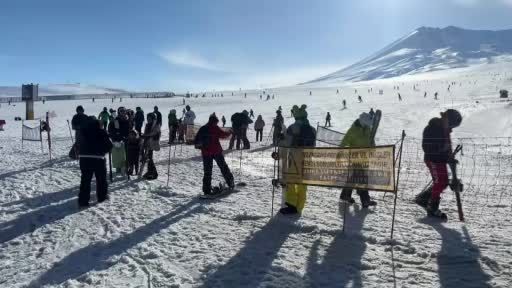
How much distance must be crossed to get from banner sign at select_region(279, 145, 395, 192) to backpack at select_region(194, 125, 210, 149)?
1.94 m

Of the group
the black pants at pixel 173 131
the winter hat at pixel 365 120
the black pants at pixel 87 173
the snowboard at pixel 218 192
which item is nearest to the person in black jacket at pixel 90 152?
the black pants at pixel 87 173

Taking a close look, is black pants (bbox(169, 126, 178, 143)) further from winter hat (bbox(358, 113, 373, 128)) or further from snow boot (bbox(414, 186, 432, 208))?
snow boot (bbox(414, 186, 432, 208))

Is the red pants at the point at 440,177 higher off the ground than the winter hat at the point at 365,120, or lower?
lower

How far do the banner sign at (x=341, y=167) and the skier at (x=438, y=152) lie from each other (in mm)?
1592

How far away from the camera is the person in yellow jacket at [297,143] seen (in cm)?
846

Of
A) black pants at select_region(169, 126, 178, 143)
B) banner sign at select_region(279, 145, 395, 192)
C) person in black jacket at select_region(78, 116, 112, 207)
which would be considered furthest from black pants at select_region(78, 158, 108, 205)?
black pants at select_region(169, 126, 178, 143)

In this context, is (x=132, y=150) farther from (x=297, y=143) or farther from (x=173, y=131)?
(x=173, y=131)

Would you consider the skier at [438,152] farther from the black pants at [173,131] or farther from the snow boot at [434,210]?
the black pants at [173,131]

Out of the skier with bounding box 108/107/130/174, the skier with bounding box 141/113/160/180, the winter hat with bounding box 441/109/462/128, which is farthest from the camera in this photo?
the skier with bounding box 108/107/130/174

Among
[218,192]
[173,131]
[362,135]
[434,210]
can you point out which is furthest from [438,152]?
[173,131]

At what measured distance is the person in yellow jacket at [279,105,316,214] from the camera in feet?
27.8

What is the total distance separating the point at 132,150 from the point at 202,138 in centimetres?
372

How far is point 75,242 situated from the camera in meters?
7.16

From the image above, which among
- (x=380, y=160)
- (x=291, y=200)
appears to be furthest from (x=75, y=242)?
(x=380, y=160)
